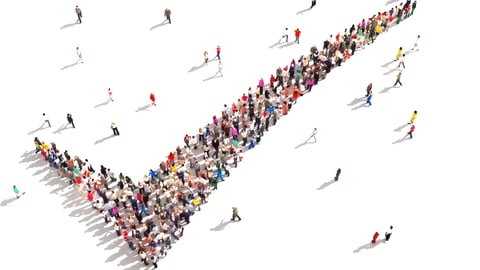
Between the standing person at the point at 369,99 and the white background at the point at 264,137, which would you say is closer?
the white background at the point at 264,137

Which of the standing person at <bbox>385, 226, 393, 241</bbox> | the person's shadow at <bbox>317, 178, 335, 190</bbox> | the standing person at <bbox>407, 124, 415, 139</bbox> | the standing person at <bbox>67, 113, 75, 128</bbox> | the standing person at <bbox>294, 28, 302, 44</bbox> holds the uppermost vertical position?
the standing person at <bbox>294, 28, 302, 44</bbox>

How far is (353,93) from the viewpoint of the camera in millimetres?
36469

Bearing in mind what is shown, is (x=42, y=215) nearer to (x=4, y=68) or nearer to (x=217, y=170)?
(x=217, y=170)

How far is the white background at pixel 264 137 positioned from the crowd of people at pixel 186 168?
79 cm

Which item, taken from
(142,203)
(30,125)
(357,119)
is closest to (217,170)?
(142,203)

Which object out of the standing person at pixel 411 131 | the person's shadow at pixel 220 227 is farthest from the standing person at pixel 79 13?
the standing person at pixel 411 131

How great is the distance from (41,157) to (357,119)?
22.8 metres

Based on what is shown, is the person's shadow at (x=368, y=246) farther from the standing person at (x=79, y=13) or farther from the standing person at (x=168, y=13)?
the standing person at (x=79, y=13)

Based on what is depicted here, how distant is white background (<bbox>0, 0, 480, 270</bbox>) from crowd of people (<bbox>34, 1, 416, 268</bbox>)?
2.58 feet

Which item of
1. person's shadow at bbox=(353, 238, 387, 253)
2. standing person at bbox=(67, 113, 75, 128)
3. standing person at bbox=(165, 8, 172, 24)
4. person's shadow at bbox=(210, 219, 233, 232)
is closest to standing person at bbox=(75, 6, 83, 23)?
standing person at bbox=(165, 8, 172, 24)

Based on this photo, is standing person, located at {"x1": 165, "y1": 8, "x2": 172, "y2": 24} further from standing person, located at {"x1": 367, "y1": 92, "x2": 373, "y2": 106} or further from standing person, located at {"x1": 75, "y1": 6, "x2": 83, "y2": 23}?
standing person, located at {"x1": 367, "y1": 92, "x2": 373, "y2": 106}

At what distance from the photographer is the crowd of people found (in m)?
28.4

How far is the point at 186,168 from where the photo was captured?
31.7 meters

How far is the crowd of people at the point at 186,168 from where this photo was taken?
2838 cm
